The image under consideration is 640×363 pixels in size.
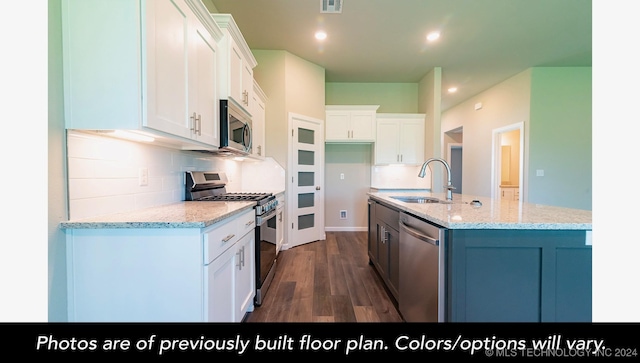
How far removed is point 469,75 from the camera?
4.38m

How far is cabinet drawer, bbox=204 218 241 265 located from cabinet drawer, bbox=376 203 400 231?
1.22 m

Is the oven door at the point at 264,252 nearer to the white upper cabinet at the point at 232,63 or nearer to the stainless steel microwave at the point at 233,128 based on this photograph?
the stainless steel microwave at the point at 233,128

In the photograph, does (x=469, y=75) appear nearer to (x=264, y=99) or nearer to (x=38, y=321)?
(x=264, y=99)

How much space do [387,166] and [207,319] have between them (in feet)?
13.8

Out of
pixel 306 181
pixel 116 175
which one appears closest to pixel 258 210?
pixel 116 175

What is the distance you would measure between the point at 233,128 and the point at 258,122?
1079 mm

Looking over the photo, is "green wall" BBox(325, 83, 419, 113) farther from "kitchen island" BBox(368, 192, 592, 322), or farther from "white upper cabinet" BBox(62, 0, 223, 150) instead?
"kitchen island" BBox(368, 192, 592, 322)

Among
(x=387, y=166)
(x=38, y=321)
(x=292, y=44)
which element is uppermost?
(x=292, y=44)

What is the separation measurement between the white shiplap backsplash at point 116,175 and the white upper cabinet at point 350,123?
2.90m

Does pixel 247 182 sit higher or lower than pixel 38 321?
higher

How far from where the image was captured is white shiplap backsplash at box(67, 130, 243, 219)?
108cm

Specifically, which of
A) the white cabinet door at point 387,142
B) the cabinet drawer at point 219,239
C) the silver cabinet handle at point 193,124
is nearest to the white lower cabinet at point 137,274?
the cabinet drawer at point 219,239
